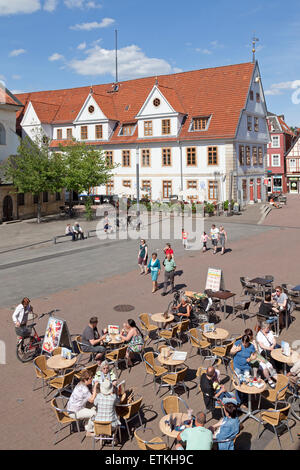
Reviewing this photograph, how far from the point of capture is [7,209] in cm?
3988

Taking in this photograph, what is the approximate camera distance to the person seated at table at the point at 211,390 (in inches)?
357

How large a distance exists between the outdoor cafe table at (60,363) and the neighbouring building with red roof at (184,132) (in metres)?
33.2

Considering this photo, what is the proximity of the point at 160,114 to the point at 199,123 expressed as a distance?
178 inches

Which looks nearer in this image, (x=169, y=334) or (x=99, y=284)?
(x=169, y=334)

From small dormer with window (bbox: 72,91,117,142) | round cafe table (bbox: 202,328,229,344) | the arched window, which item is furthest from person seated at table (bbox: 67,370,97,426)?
small dormer with window (bbox: 72,91,117,142)

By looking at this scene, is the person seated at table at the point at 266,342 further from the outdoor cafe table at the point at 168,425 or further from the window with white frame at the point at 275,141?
Answer: the window with white frame at the point at 275,141

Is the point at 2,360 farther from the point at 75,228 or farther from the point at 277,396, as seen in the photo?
the point at 75,228

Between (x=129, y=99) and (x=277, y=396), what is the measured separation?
50741mm

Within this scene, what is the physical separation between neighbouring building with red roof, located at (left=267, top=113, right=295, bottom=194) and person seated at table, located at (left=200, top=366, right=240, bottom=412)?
62598 mm

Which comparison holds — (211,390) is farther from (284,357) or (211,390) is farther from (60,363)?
(60,363)

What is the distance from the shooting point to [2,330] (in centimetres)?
1406

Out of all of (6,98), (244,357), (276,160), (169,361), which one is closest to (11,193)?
(6,98)

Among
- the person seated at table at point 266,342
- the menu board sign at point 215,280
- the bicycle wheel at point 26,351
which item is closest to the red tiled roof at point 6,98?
the menu board sign at point 215,280

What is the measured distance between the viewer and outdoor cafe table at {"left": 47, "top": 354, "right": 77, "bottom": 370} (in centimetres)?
1033
